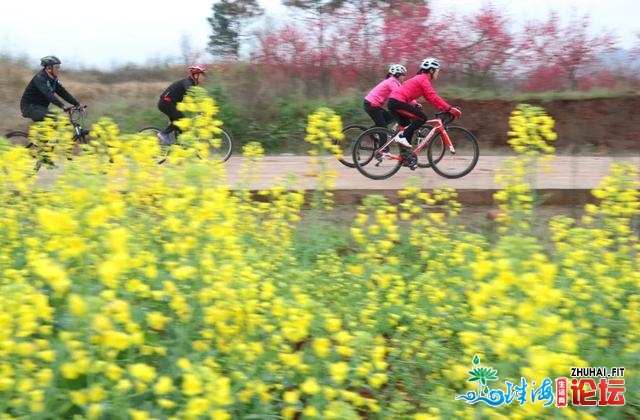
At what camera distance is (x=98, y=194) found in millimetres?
2857

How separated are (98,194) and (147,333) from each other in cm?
64

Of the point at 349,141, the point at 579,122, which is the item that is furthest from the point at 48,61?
the point at 579,122

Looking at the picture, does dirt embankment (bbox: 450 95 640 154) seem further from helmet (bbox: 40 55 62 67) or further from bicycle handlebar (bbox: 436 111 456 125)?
helmet (bbox: 40 55 62 67)

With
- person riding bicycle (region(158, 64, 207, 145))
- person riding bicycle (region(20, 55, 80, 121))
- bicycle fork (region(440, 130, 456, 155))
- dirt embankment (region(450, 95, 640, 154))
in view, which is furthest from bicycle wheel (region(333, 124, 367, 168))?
dirt embankment (region(450, 95, 640, 154))

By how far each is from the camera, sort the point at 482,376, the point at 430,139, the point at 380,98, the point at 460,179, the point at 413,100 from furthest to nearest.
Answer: the point at 380,98, the point at 460,179, the point at 430,139, the point at 413,100, the point at 482,376

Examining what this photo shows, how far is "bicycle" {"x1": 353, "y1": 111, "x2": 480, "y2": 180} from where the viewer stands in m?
9.02

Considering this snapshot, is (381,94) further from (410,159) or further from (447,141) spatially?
(447,141)

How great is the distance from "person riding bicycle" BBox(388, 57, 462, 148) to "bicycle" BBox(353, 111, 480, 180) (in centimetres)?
15

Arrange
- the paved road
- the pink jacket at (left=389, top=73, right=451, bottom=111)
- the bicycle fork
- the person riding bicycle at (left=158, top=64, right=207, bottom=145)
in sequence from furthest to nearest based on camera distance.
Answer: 1. the person riding bicycle at (left=158, top=64, right=207, bottom=145)
2. the bicycle fork
3. the pink jacket at (left=389, top=73, right=451, bottom=111)
4. the paved road

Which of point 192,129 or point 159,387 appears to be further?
point 192,129

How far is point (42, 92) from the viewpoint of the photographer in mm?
9203

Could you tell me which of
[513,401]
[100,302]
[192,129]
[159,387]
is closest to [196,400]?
[159,387]

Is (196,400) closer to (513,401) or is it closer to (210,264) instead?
(210,264)

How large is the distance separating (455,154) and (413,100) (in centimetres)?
94
